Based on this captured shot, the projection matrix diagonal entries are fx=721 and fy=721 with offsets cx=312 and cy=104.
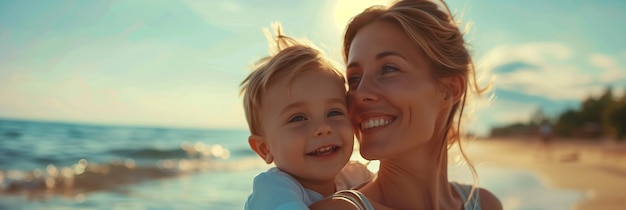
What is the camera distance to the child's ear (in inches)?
113

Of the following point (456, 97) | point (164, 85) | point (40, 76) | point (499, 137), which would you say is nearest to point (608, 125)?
point (499, 137)

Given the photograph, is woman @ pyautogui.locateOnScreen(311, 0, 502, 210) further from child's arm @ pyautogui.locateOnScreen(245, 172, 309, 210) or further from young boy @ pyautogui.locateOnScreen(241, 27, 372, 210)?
child's arm @ pyautogui.locateOnScreen(245, 172, 309, 210)

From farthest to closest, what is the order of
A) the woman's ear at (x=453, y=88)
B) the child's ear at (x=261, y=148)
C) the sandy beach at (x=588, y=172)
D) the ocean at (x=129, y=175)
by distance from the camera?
1. the sandy beach at (x=588, y=172)
2. the ocean at (x=129, y=175)
3. the woman's ear at (x=453, y=88)
4. the child's ear at (x=261, y=148)

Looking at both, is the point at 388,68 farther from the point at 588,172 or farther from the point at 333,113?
the point at 588,172

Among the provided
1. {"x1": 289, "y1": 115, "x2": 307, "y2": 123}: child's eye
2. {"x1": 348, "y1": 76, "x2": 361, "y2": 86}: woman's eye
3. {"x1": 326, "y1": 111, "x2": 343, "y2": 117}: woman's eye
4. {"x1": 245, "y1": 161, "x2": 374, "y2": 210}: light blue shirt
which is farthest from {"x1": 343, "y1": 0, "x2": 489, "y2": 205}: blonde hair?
{"x1": 245, "y1": 161, "x2": 374, "y2": 210}: light blue shirt

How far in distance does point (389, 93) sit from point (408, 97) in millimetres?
85

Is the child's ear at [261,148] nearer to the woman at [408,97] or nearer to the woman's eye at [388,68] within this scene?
the woman at [408,97]

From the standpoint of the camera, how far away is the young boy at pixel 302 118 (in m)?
2.70

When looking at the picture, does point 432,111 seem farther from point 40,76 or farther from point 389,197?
point 40,76

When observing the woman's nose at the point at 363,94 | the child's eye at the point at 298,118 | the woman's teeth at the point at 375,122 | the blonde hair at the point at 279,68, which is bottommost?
the woman's teeth at the point at 375,122

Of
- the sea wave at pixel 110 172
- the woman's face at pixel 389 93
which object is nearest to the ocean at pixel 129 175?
the sea wave at pixel 110 172

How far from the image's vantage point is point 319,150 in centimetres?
274

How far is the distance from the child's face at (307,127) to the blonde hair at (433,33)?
0.52 metres

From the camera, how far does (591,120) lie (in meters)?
34.3
